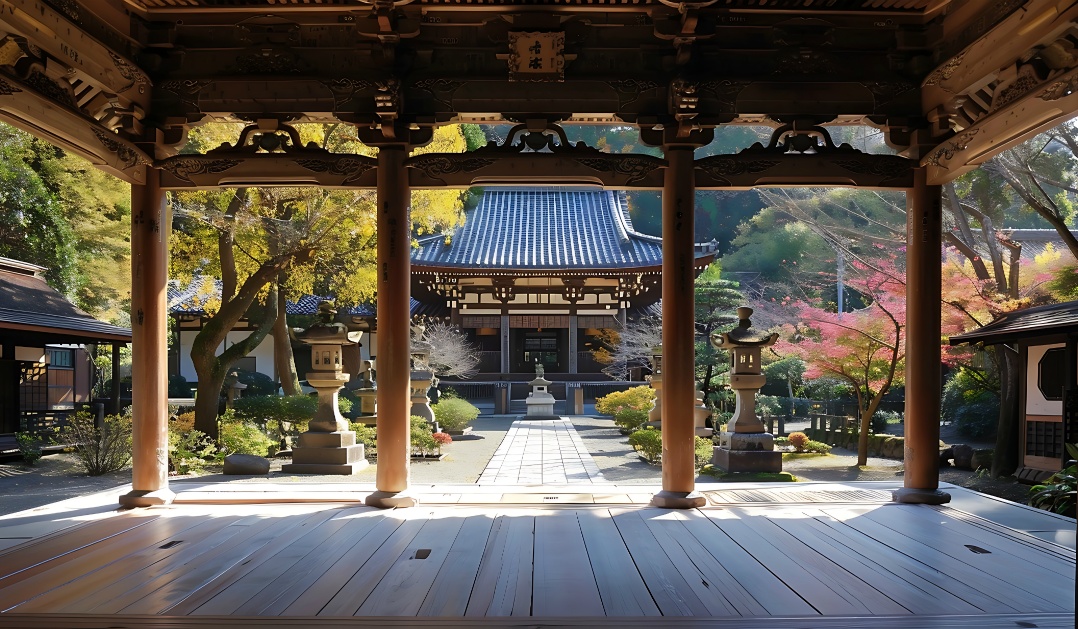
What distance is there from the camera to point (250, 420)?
15.1 m

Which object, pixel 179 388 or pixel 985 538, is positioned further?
pixel 179 388

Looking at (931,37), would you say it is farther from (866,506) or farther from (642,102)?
(866,506)

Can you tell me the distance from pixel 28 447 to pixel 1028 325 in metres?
16.0

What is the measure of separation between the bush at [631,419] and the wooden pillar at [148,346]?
1156 cm

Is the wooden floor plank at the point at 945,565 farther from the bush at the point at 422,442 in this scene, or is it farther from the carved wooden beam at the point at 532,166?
the bush at the point at 422,442

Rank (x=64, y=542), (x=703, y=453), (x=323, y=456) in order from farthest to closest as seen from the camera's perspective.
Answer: (x=703, y=453), (x=323, y=456), (x=64, y=542)

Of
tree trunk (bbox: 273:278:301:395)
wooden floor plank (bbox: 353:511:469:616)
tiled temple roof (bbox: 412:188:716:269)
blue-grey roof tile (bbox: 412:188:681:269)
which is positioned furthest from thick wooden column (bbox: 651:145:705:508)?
blue-grey roof tile (bbox: 412:188:681:269)

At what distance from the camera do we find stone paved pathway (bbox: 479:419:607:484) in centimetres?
1030

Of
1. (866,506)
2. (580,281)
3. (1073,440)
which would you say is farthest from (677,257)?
(580,281)

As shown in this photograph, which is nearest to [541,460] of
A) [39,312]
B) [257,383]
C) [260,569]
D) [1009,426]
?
[1009,426]

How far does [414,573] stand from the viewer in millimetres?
4371

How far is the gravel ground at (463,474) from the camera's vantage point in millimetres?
9760

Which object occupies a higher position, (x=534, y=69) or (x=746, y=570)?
(x=534, y=69)

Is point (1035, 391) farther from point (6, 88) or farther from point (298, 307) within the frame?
point (298, 307)
